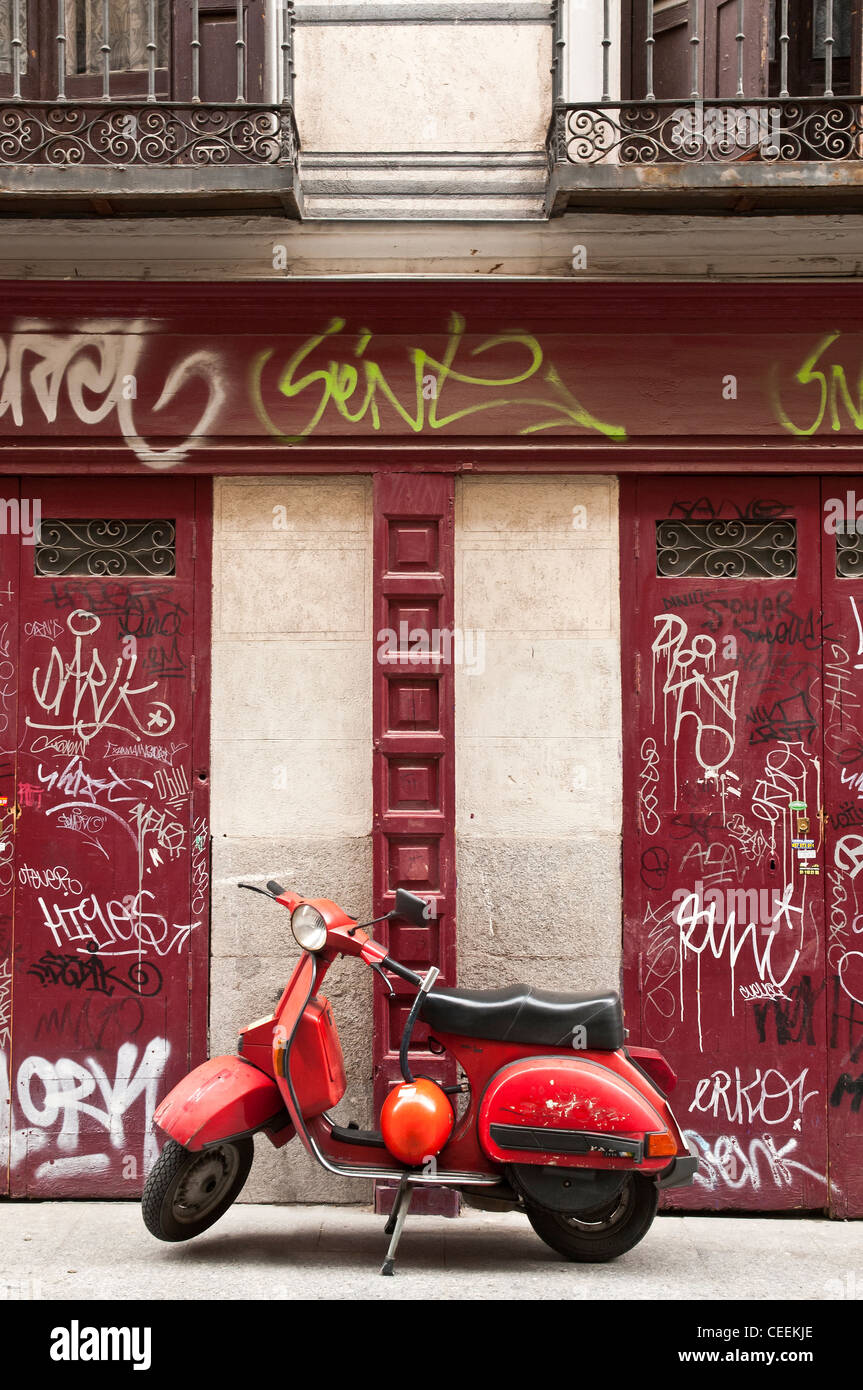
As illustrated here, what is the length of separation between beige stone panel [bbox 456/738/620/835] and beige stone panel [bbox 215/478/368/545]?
121 cm

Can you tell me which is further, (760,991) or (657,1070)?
(760,991)

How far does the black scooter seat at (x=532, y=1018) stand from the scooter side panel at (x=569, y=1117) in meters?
0.09

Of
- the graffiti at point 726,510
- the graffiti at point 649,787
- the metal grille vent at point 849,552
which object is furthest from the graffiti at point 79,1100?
the metal grille vent at point 849,552

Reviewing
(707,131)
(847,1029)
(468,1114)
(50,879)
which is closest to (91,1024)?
(50,879)

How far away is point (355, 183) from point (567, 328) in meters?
1.21

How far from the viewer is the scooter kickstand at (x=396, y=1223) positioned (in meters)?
4.59

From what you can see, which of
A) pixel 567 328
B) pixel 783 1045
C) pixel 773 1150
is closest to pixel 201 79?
pixel 567 328

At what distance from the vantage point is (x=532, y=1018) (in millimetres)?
4695

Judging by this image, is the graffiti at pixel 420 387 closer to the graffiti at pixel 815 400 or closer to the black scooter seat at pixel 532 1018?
the graffiti at pixel 815 400

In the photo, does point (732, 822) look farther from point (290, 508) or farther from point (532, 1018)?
point (290, 508)

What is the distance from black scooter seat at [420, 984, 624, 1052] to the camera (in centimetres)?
467

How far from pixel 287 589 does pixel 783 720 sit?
7.95 ft

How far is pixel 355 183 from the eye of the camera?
5.75 metres

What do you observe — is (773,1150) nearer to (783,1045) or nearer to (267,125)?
(783,1045)
